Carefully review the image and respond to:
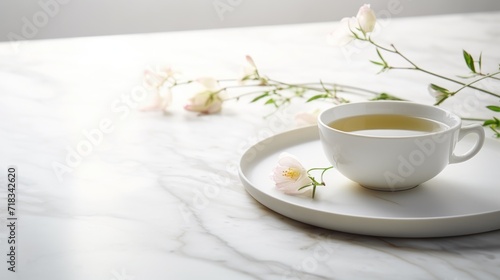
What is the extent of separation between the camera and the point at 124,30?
8.18 ft

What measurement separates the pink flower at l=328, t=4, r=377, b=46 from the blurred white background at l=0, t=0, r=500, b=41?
149cm

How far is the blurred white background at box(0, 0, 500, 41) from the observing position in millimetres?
2363

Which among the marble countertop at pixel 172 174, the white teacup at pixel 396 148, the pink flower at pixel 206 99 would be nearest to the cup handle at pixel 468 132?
the white teacup at pixel 396 148

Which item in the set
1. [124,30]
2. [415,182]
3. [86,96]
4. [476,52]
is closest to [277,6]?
[124,30]

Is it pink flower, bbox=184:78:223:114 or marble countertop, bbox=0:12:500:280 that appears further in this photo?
pink flower, bbox=184:78:223:114

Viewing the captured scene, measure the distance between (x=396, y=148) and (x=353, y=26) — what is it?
0.30 meters

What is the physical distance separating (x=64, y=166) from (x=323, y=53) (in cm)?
100

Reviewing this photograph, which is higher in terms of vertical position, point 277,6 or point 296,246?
point 277,6

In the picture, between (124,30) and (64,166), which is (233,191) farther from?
(124,30)

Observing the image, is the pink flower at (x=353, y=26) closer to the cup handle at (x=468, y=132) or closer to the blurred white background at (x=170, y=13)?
the cup handle at (x=468, y=132)

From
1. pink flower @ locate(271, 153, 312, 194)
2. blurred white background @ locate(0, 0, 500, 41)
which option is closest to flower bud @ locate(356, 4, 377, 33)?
pink flower @ locate(271, 153, 312, 194)

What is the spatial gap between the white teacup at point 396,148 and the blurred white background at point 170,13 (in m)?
1.66

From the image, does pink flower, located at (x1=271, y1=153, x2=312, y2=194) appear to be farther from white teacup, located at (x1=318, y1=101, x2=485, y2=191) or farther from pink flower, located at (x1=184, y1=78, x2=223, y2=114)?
pink flower, located at (x1=184, y1=78, x2=223, y2=114)

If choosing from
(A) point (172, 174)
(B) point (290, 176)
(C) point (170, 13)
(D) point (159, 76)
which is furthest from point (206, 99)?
(C) point (170, 13)
